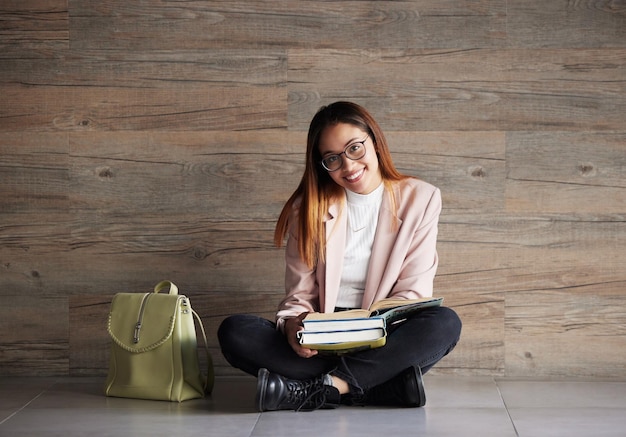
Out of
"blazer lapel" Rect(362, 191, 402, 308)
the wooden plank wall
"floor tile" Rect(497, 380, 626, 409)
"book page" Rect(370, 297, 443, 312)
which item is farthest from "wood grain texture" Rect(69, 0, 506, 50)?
"floor tile" Rect(497, 380, 626, 409)

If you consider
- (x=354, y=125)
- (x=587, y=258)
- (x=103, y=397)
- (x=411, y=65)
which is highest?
(x=411, y=65)

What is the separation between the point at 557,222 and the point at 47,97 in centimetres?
163

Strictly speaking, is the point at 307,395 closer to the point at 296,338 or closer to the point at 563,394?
the point at 296,338

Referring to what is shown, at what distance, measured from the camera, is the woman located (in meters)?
2.25

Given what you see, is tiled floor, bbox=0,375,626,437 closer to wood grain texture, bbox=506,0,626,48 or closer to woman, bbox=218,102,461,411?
woman, bbox=218,102,461,411

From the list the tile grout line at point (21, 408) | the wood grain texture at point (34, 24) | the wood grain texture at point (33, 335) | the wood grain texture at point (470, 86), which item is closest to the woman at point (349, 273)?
the wood grain texture at point (470, 86)

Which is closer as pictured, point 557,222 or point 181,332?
point 181,332

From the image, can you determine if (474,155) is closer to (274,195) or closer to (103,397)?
(274,195)

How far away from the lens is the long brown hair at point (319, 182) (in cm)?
237

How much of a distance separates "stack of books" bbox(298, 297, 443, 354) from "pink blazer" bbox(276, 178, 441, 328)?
0.68 feet

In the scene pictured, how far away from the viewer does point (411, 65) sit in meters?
2.69

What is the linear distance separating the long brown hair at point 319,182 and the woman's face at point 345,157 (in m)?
0.02

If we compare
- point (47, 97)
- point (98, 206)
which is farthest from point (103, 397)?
point (47, 97)

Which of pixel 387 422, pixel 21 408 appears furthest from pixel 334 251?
pixel 21 408
